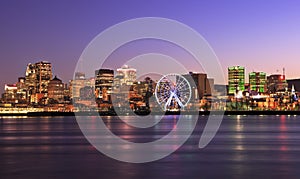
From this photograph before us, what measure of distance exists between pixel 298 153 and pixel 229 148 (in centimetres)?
565

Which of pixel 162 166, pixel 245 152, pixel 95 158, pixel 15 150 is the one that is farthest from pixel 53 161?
pixel 245 152

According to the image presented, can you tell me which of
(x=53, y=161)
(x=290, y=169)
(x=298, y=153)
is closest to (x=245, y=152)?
(x=298, y=153)

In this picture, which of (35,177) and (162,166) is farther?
(162,166)

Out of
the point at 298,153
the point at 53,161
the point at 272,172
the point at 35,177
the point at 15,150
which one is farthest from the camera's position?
the point at 15,150

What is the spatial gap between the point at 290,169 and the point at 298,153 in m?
8.13

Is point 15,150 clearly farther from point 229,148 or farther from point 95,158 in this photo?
point 229,148

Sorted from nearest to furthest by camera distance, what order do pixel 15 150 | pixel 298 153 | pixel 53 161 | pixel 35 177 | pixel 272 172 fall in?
pixel 35 177 < pixel 272 172 < pixel 53 161 < pixel 298 153 < pixel 15 150

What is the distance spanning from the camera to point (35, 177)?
2227 cm

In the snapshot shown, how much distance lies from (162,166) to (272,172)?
467 cm

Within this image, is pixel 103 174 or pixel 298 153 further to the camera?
pixel 298 153

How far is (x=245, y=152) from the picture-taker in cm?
3416

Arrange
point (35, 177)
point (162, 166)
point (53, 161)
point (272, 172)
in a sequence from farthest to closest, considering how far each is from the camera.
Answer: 1. point (53, 161)
2. point (162, 166)
3. point (272, 172)
4. point (35, 177)

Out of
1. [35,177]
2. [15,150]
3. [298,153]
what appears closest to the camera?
[35,177]

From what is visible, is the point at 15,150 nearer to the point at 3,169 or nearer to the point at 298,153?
the point at 3,169
